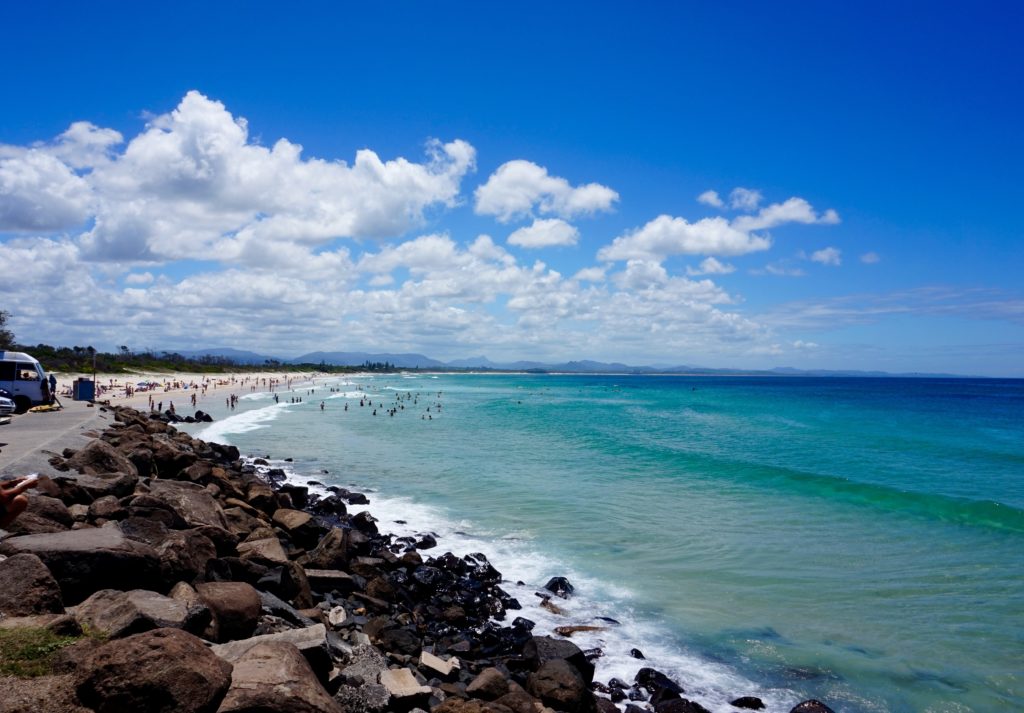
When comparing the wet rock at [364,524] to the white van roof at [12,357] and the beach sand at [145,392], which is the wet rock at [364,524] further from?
the beach sand at [145,392]

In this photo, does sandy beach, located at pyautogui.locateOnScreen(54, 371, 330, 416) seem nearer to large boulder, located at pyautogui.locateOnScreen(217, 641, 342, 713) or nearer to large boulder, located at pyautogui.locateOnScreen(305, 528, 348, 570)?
large boulder, located at pyautogui.locateOnScreen(305, 528, 348, 570)

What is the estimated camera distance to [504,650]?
31.3 ft

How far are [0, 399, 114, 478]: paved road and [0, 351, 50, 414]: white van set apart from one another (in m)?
1.08

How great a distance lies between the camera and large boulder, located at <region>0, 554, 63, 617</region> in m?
5.42

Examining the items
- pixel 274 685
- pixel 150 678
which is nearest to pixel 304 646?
pixel 274 685

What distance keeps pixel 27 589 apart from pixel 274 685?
2.56m

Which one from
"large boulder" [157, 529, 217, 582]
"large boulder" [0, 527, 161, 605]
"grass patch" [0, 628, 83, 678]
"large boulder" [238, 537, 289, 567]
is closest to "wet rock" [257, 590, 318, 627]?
"large boulder" [157, 529, 217, 582]

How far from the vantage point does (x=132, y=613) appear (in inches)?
210

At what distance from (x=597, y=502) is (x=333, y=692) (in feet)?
48.3

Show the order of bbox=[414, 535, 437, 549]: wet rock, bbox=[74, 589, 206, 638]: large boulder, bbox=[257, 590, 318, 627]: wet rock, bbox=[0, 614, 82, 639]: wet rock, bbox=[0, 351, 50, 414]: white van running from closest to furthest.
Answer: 1. bbox=[0, 614, 82, 639]: wet rock
2. bbox=[74, 589, 206, 638]: large boulder
3. bbox=[257, 590, 318, 627]: wet rock
4. bbox=[414, 535, 437, 549]: wet rock
5. bbox=[0, 351, 50, 414]: white van

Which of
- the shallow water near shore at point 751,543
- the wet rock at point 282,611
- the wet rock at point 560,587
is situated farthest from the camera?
the wet rock at point 560,587

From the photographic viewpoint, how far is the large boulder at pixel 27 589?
542 centimetres

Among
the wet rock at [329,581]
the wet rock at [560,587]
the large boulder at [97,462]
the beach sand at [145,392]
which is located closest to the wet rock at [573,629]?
the wet rock at [560,587]

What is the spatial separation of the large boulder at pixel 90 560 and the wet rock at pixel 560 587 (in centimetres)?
729
